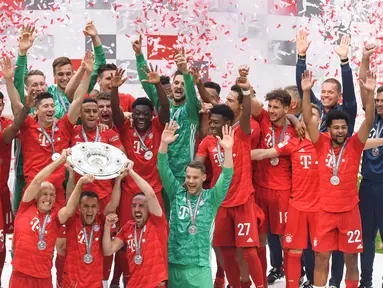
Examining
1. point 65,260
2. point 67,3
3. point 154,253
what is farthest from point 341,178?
point 67,3

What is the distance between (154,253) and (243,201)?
1020mm

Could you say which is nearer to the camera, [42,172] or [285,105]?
[42,172]

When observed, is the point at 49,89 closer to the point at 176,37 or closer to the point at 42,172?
the point at 42,172

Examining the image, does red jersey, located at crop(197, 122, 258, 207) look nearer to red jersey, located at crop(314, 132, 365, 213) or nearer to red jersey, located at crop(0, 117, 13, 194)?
red jersey, located at crop(314, 132, 365, 213)

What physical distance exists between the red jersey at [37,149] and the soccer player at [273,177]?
1.75 m

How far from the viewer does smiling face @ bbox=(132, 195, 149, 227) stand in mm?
6578

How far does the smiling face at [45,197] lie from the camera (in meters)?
Result: 6.57

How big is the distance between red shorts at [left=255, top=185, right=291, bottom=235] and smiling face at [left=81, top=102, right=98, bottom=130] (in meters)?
1.62

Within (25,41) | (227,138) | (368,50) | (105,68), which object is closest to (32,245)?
(227,138)

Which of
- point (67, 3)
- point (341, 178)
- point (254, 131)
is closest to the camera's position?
point (341, 178)

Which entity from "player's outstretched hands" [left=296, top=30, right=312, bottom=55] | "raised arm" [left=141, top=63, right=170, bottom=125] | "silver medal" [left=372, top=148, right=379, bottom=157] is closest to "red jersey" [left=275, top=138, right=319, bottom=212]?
"silver medal" [left=372, top=148, right=379, bottom=157]

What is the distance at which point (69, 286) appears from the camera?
658cm

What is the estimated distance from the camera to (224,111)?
7039mm

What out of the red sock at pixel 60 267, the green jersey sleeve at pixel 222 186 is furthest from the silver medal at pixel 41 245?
the green jersey sleeve at pixel 222 186
